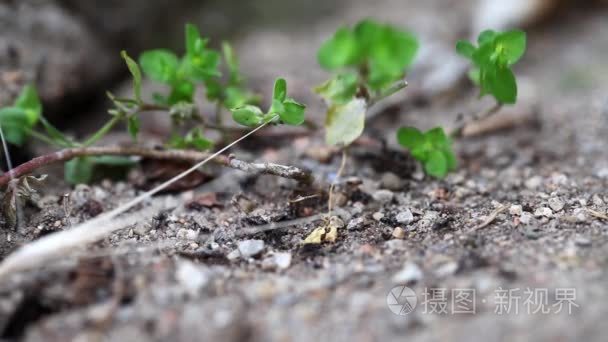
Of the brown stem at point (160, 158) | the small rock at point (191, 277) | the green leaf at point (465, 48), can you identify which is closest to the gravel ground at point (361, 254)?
the small rock at point (191, 277)

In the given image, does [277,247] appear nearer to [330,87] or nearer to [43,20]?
[330,87]

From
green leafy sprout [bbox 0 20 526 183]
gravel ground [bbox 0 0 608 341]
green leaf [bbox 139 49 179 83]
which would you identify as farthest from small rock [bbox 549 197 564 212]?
green leaf [bbox 139 49 179 83]

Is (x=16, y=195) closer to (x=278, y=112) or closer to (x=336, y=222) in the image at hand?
(x=278, y=112)

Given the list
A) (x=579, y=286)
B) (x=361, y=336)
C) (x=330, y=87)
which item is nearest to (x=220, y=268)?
(x=361, y=336)

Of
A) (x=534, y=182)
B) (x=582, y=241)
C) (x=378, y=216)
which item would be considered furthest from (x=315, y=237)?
(x=534, y=182)

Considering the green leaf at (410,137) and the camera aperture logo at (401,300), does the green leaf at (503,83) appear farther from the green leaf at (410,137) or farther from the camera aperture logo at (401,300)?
the camera aperture logo at (401,300)

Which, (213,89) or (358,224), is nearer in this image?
(358,224)
